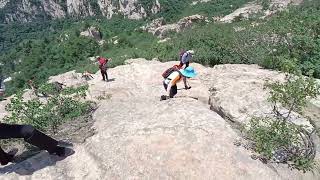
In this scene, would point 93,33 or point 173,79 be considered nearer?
point 173,79

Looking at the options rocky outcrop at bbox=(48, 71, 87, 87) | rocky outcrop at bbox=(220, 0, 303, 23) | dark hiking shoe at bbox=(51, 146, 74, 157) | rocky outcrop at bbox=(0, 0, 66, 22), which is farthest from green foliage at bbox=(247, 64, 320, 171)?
rocky outcrop at bbox=(0, 0, 66, 22)

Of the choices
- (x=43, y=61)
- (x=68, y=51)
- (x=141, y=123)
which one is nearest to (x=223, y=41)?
(x=141, y=123)

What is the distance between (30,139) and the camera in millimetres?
7105

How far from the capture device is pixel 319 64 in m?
12.7

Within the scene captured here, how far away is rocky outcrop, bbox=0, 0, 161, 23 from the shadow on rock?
10834 centimetres

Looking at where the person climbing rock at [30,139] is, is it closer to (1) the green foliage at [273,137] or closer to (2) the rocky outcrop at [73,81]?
(1) the green foliage at [273,137]

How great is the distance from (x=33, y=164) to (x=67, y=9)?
152 meters

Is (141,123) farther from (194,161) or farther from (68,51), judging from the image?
(68,51)

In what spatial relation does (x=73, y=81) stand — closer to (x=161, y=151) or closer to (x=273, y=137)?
(x=161, y=151)

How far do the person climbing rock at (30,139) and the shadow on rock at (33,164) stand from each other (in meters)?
0.10

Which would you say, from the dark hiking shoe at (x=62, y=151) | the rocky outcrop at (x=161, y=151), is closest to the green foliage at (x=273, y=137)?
the rocky outcrop at (x=161, y=151)

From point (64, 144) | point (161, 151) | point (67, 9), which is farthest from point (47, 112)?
point (67, 9)

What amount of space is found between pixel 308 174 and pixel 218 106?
2.79 meters

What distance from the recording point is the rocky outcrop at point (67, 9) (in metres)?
119
